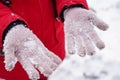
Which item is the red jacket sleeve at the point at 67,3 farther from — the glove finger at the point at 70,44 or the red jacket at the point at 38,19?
the glove finger at the point at 70,44

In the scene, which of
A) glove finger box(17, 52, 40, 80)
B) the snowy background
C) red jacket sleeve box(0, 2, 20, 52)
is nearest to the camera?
glove finger box(17, 52, 40, 80)

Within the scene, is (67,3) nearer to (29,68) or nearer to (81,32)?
(81,32)

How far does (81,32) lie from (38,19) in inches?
17.0

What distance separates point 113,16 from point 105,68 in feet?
3.46

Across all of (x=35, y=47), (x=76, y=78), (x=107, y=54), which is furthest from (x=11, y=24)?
(x=107, y=54)

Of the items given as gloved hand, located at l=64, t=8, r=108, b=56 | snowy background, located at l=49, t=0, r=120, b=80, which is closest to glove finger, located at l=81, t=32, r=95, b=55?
gloved hand, located at l=64, t=8, r=108, b=56

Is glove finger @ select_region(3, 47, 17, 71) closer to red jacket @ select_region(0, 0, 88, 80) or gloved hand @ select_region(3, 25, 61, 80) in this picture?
gloved hand @ select_region(3, 25, 61, 80)

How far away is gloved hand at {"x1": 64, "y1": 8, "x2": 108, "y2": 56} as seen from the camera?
1.65 metres

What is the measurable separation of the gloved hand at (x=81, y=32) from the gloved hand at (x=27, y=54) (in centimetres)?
12

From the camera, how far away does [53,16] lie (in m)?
2.10

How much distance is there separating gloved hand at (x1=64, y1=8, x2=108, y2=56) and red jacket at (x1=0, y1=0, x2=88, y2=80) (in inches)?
5.2

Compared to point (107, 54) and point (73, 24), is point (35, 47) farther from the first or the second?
point (107, 54)

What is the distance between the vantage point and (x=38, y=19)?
80.8 inches

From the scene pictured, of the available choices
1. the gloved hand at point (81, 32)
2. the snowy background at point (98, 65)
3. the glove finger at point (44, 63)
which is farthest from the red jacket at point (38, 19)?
the snowy background at point (98, 65)
